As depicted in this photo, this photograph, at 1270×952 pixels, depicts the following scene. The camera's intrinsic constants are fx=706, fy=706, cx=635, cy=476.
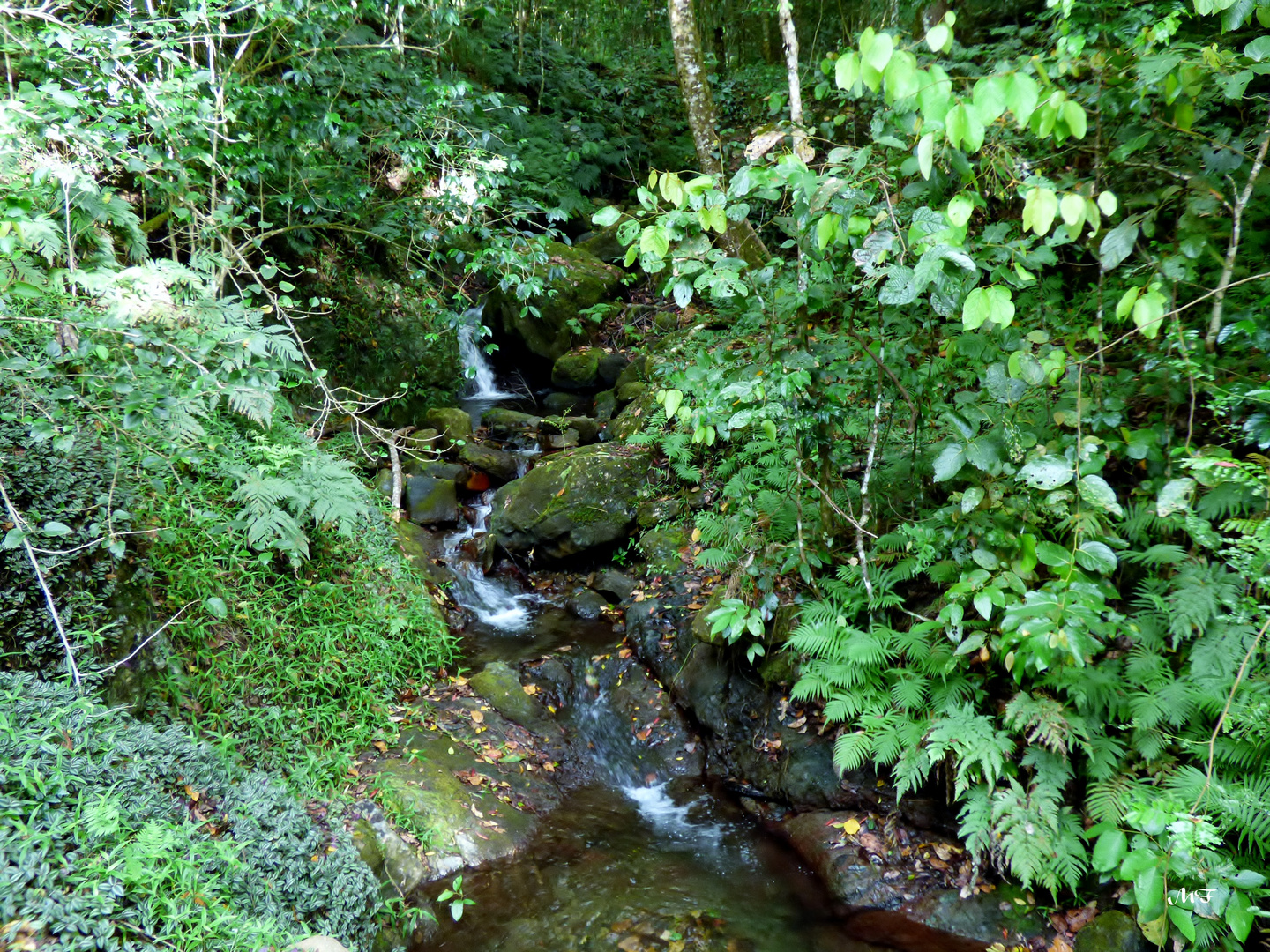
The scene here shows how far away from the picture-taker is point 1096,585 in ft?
11.1

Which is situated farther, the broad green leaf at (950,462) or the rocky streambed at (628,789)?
the rocky streambed at (628,789)

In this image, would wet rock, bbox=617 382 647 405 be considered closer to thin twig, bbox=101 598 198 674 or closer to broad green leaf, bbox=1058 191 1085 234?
thin twig, bbox=101 598 198 674

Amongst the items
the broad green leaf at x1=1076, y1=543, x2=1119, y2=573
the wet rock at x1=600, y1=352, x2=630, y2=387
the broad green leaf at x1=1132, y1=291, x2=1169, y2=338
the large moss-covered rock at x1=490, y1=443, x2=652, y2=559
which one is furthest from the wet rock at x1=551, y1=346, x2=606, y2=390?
the broad green leaf at x1=1132, y1=291, x2=1169, y2=338

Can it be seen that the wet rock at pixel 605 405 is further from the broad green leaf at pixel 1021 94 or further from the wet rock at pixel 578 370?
the broad green leaf at pixel 1021 94

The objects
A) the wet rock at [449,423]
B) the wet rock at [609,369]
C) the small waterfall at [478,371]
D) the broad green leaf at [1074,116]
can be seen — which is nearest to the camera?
the broad green leaf at [1074,116]

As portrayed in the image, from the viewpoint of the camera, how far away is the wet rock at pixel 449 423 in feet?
31.7

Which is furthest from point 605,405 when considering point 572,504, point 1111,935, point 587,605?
point 1111,935

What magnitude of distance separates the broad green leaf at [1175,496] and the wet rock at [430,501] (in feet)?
23.6

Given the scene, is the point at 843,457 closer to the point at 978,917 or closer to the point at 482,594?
the point at 978,917

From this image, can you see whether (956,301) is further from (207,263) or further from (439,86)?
(207,263)

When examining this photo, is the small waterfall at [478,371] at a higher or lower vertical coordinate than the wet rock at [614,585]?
higher

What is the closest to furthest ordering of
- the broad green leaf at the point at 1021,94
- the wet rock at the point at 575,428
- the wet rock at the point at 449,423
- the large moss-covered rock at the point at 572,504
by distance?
the broad green leaf at the point at 1021,94
the large moss-covered rock at the point at 572,504
the wet rock at the point at 449,423
the wet rock at the point at 575,428

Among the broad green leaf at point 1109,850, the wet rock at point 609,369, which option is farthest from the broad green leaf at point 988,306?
the wet rock at point 609,369

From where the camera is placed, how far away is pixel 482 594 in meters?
7.94
